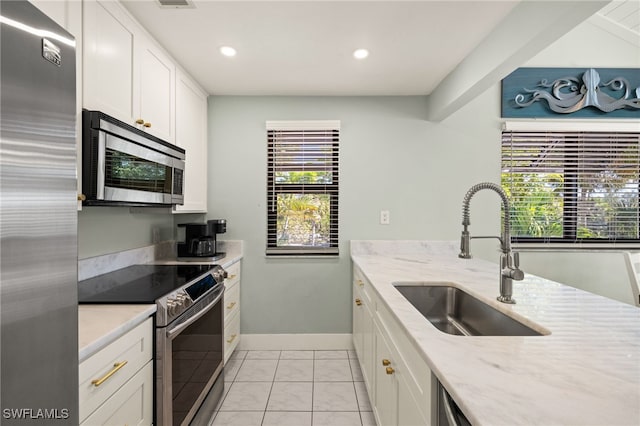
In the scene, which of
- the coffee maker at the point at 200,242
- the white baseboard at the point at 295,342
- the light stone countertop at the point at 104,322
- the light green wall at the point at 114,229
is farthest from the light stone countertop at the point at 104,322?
the white baseboard at the point at 295,342

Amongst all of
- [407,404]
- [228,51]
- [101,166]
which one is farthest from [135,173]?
[407,404]

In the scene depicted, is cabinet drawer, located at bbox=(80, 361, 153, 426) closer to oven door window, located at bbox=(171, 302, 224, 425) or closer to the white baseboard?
oven door window, located at bbox=(171, 302, 224, 425)

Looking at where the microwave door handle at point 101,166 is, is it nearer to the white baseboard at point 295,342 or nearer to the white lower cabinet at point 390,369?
the white lower cabinet at point 390,369

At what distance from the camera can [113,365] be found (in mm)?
1064

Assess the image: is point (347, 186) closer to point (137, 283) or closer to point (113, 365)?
point (137, 283)

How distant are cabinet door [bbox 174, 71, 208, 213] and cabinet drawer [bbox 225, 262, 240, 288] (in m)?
0.57

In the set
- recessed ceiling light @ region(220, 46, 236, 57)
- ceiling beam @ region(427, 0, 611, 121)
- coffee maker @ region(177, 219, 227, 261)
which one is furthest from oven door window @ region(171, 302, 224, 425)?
ceiling beam @ region(427, 0, 611, 121)

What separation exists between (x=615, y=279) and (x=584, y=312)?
91.1 inches

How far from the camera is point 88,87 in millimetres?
1343

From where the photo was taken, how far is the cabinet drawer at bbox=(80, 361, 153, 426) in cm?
102

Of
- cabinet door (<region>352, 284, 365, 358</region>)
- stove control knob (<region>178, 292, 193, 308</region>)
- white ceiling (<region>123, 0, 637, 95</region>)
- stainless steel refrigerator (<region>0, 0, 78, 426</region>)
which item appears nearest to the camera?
stainless steel refrigerator (<region>0, 0, 78, 426</region>)

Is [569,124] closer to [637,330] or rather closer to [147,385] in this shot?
[637,330]

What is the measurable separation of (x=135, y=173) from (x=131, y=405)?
1.06m

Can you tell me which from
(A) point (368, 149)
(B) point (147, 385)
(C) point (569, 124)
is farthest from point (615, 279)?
(B) point (147, 385)
